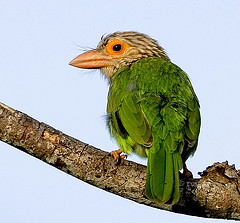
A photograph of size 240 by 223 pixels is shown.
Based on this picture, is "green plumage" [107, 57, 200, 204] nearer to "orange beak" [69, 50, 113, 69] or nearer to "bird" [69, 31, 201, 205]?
"bird" [69, 31, 201, 205]

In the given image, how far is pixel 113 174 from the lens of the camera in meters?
4.37

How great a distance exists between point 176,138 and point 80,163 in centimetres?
88

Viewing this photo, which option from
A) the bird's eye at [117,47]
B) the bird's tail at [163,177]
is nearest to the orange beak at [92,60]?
the bird's eye at [117,47]

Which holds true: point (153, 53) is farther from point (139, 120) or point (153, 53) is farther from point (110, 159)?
point (110, 159)

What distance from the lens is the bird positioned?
4.31 meters

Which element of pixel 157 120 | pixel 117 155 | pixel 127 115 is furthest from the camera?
pixel 127 115

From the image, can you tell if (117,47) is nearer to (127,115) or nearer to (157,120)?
(127,115)

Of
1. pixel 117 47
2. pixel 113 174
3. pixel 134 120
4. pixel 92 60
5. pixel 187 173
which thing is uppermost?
pixel 117 47

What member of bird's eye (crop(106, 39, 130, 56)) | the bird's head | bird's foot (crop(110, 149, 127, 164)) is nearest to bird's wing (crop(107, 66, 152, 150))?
bird's foot (crop(110, 149, 127, 164))

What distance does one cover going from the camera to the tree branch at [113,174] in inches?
167

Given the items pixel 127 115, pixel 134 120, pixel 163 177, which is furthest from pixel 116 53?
pixel 163 177

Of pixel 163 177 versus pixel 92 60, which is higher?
pixel 92 60

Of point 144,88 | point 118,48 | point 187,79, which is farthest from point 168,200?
point 118,48

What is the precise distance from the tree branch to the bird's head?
2.01 meters
